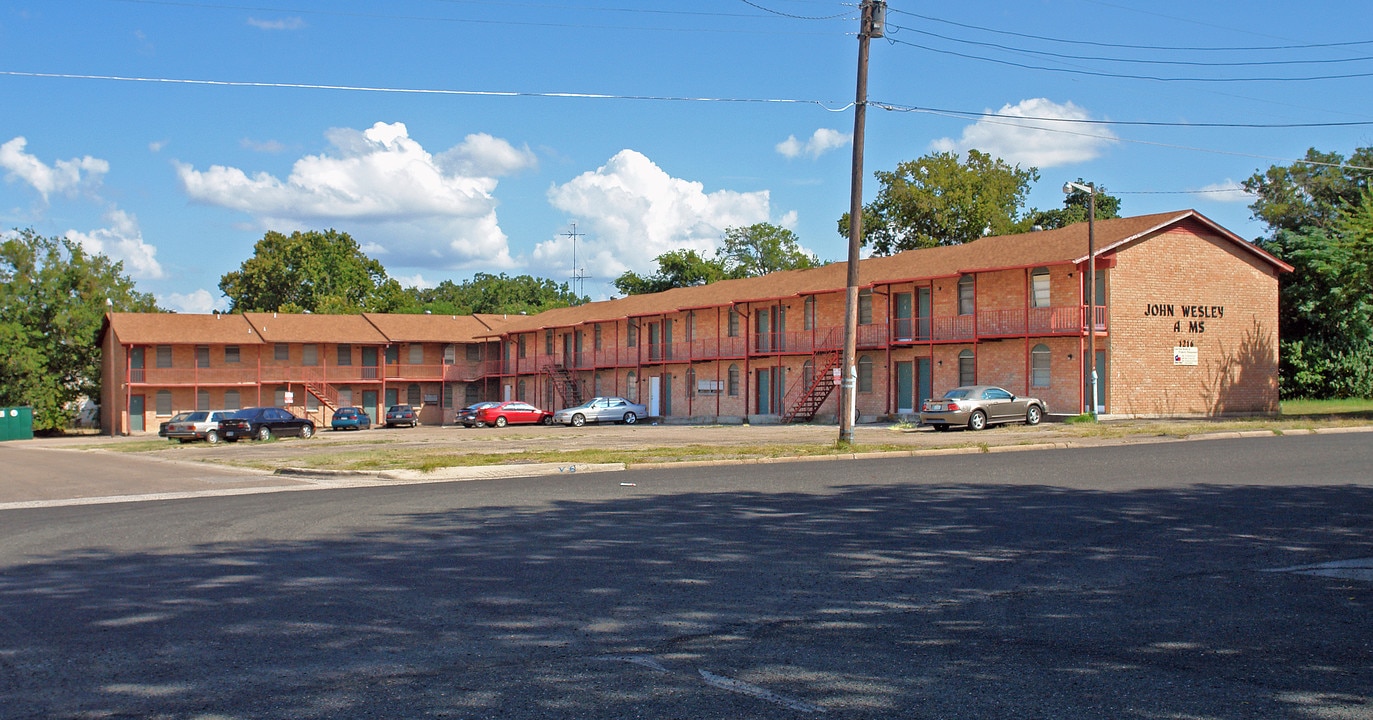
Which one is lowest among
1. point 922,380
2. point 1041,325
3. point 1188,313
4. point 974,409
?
point 974,409

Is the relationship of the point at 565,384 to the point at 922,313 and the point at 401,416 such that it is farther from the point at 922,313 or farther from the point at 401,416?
the point at 922,313

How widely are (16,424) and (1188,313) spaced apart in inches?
2333

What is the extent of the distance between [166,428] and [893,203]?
137 feet

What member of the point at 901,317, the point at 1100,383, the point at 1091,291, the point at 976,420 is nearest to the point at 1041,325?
the point at 1100,383

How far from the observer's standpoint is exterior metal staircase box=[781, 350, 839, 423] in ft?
152

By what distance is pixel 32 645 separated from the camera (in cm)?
703

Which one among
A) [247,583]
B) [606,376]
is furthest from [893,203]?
[247,583]

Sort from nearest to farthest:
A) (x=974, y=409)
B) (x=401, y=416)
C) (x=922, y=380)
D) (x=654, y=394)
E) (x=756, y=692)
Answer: (x=756, y=692)
(x=974, y=409)
(x=922, y=380)
(x=654, y=394)
(x=401, y=416)

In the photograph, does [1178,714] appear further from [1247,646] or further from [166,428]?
[166,428]

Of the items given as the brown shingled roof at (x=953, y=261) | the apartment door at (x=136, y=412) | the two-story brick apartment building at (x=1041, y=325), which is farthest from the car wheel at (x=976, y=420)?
the apartment door at (x=136, y=412)

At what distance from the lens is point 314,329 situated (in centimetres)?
7050

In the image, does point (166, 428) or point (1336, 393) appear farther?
point (1336, 393)

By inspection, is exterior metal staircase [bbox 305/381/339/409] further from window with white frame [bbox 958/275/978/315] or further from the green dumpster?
window with white frame [bbox 958/275/978/315]

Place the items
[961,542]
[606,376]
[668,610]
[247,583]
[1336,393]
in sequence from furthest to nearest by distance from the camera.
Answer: [606,376] < [1336,393] < [961,542] < [247,583] < [668,610]
